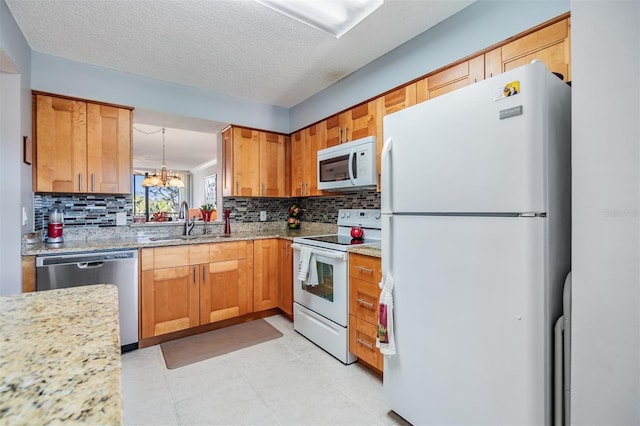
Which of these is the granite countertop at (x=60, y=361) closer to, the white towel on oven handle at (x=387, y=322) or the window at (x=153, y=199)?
the white towel on oven handle at (x=387, y=322)

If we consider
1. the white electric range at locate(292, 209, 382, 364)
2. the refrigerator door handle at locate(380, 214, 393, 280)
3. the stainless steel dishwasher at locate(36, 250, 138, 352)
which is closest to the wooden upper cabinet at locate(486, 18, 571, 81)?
the refrigerator door handle at locate(380, 214, 393, 280)

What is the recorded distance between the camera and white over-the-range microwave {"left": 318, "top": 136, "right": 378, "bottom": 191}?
7.84 ft

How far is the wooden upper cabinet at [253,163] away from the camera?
10.9 feet

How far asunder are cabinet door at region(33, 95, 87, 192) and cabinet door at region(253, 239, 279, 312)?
5.24ft

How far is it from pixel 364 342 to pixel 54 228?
8.43 feet

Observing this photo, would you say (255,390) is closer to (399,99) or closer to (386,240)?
(386,240)

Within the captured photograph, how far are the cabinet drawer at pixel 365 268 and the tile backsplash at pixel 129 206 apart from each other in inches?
32.8

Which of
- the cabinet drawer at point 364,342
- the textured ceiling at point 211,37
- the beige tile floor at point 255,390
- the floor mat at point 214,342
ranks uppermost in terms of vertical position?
the textured ceiling at point 211,37

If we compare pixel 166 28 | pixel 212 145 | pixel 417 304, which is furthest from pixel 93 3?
pixel 212 145

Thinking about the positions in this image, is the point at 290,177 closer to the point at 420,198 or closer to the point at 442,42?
the point at 442,42

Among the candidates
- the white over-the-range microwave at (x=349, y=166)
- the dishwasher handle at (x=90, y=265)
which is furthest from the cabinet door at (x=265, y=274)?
the dishwasher handle at (x=90, y=265)

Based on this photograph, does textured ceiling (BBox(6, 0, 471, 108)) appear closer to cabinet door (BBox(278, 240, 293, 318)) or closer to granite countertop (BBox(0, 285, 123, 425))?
cabinet door (BBox(278, 240, 293, 318))

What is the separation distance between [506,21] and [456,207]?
4.01ft

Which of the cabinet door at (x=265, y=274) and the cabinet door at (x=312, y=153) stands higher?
the cabinet door at (x=312, y=153)
